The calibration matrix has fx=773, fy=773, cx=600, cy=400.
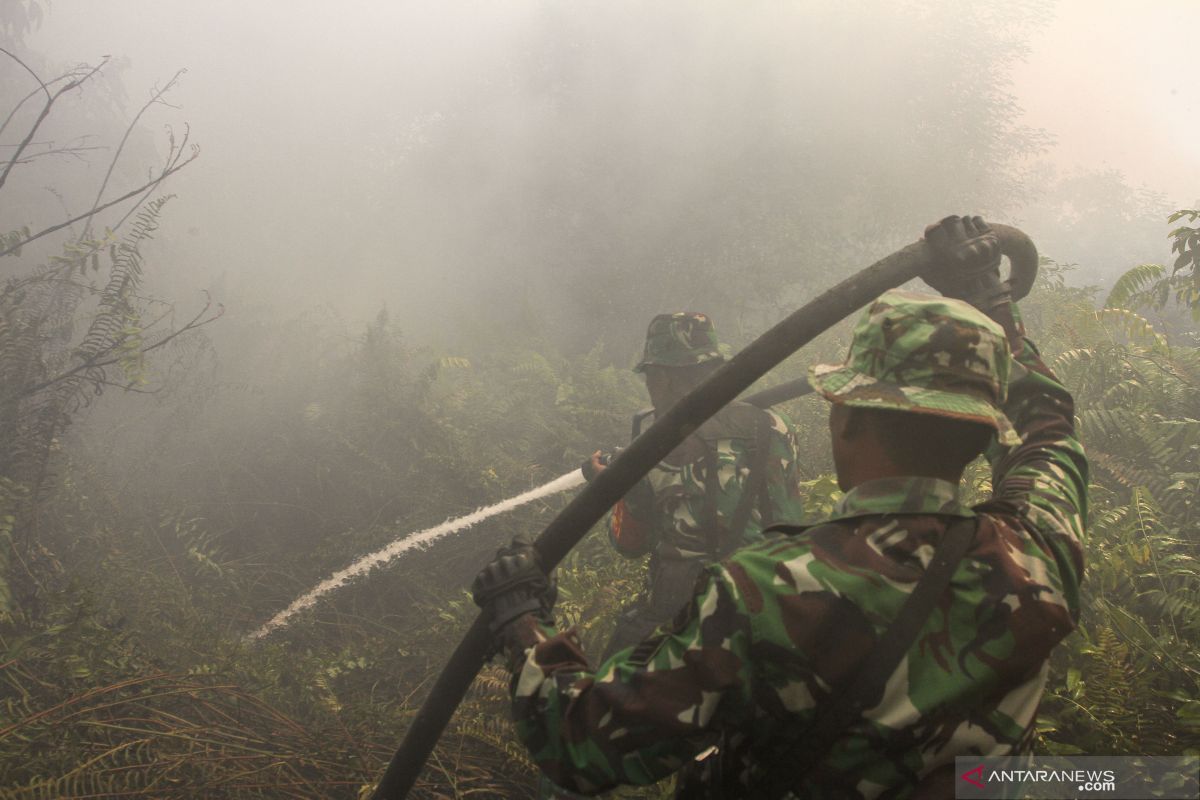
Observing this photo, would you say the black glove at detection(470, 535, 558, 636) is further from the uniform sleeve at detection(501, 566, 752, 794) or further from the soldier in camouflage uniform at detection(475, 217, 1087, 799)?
the uniform sleeve at detection(501, 566, 752, 794)

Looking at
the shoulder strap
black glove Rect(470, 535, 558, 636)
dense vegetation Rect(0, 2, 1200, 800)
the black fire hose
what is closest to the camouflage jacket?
the shoulder strap

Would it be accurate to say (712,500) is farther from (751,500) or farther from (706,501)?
(751,500)

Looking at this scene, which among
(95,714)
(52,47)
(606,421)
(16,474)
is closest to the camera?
(95,714)

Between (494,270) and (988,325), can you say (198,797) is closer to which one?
(988,325)

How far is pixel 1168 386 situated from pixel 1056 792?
3.36 m

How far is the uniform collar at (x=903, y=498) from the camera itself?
50.4 inches

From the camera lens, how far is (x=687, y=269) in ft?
32.4

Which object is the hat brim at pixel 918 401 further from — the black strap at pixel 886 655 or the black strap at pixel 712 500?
the black strap at pixel 712 500

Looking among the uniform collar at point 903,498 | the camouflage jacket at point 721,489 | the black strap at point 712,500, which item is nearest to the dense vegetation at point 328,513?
the camouflage jacket at point 721,489

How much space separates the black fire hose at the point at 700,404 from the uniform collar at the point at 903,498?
1.87ft

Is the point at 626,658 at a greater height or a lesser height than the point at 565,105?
lesser

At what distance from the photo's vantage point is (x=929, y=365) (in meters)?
1.32

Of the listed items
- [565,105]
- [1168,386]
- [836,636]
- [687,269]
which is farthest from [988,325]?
[565,105]

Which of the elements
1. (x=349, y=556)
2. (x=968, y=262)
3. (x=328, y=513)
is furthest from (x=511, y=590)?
(x=328, y=513)
